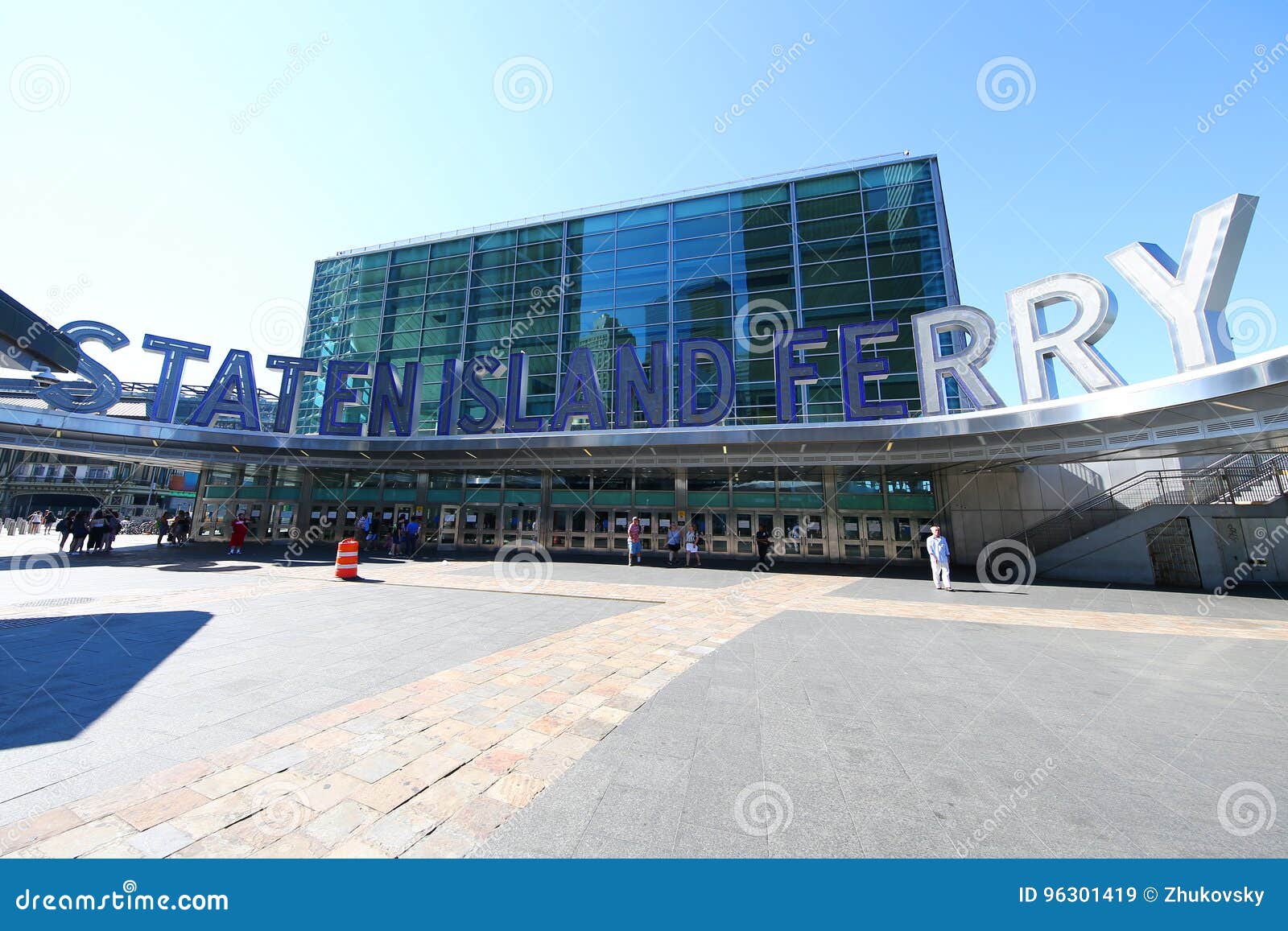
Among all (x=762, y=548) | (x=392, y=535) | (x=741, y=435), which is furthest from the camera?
(x=392, y=535)

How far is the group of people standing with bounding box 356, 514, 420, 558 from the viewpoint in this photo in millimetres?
20641

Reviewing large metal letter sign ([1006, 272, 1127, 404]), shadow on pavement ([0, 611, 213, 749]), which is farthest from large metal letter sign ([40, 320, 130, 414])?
large metal letter sign ([1006, 272, 1127, 404])

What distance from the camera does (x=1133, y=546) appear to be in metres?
14.4

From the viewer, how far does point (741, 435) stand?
15547mm

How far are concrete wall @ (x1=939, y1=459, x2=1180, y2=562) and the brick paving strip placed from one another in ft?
56.7

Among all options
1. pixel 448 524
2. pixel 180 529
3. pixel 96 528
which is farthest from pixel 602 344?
pixel 180 529

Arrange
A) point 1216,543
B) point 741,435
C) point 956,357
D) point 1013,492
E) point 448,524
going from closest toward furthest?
point 1216,543
point 956,357
point 741,435
point 1013,492
point 448,524

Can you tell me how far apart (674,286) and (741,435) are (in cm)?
1485

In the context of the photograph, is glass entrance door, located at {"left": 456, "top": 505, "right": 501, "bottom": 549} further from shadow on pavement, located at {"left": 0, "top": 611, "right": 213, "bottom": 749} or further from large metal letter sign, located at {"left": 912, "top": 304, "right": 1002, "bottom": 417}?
large metal letter sign, located at {"left": 912, "top": 304, "right": 1002, "bottom": 417}

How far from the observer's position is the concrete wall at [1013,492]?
1730 centimetres

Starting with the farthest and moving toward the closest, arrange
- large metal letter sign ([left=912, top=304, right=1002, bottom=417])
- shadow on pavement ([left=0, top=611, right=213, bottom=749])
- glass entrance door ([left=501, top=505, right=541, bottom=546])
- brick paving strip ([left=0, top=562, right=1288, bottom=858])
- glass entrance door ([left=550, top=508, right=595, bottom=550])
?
1. glass entrance door ([left=501, top=505, right=541, bottom=546])
2. glass entrance door ([left=550, top=508, right=595, bottom=550])
3. large metal letter sign ([left=912, top=304, right=1002, bottom=417])
4. shadow on pavement ([left=0, top=611, right=213, bottom=749])
5. brick paving strip ([left=0, top=562, right=1288, bottom=858])

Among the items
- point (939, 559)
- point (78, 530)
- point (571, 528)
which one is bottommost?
point (939, 559)

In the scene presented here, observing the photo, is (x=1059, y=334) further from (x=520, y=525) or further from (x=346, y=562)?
(x=520, y=525)
